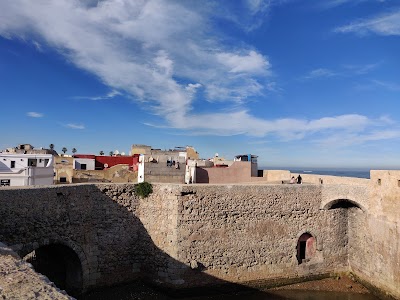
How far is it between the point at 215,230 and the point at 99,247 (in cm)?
467

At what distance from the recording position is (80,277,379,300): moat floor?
44.2ft

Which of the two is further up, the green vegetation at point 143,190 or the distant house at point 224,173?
the distant house at point 224,173

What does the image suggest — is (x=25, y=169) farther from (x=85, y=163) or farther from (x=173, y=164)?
(x=85, y=163)

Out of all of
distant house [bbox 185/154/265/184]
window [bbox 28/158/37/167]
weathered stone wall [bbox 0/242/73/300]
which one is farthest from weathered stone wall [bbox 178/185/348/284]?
window [bbox 28/158/37/167]

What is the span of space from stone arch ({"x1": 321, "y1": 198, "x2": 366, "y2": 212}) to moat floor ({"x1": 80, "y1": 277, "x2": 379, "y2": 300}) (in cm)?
334

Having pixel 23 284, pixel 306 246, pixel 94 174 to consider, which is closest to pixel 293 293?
pixel 306 246

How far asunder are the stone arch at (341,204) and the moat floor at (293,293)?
3336 millimetres

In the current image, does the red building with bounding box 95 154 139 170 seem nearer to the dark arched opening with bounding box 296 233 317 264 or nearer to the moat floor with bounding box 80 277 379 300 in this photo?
the moat floor with bounding box 80 277 379 300

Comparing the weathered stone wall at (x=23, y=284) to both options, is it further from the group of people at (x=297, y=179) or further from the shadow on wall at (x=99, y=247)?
the group of people at (x=297, y=179)

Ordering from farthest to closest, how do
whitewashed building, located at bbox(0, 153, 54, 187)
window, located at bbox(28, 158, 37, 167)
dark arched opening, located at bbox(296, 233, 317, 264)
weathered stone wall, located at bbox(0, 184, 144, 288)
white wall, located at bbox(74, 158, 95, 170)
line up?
1. white wall, located at bbox(74, 158, 95, 170)
2. window, located at bbox(28, 158, 37, 167)
3. whitewashed building, located at bbox(0, 153, 54, 187)
4. dark arched opening, located at bbox(296, 233, 317, 264)
5. weathered stone wall, located at bbox(0, 184, 144, 288)

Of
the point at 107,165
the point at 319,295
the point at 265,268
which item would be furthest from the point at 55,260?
the point at 107,165

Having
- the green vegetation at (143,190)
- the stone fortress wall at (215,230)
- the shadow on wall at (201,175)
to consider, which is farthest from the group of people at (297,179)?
the green vegetation at (143,190)

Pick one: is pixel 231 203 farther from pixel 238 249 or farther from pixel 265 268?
pixel 265 268

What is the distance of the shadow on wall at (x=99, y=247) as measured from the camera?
1241 centimetres
